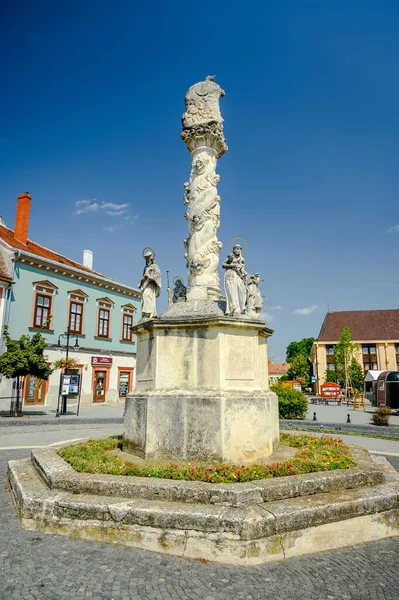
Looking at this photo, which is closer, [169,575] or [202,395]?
[169,575]

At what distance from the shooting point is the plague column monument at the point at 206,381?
624 centimetres

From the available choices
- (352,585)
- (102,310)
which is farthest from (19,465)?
(102,310)

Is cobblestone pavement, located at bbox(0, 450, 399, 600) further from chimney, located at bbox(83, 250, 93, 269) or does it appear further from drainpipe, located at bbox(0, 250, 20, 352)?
chimney, located at bbox(83, 250, 93, 269)

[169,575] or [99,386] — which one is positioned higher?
[99,386]

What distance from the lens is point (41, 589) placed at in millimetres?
3436

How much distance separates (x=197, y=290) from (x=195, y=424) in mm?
2881

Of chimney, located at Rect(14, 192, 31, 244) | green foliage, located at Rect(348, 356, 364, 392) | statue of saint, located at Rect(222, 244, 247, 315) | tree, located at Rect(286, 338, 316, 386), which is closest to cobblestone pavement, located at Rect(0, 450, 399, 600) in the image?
statue of saint, located at Rect(222, 244, 247, 315)

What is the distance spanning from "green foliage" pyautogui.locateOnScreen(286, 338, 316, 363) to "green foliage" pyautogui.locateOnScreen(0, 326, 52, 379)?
2991 inches

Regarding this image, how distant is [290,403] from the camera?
19453mm

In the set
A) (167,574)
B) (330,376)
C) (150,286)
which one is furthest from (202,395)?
(330,376)

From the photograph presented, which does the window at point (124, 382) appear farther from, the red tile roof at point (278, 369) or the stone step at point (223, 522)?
the red tile roof at point (278, 369)

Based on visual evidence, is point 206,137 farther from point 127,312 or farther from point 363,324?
point 363,324

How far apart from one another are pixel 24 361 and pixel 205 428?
54.6ft

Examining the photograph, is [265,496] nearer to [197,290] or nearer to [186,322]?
[186,322]
